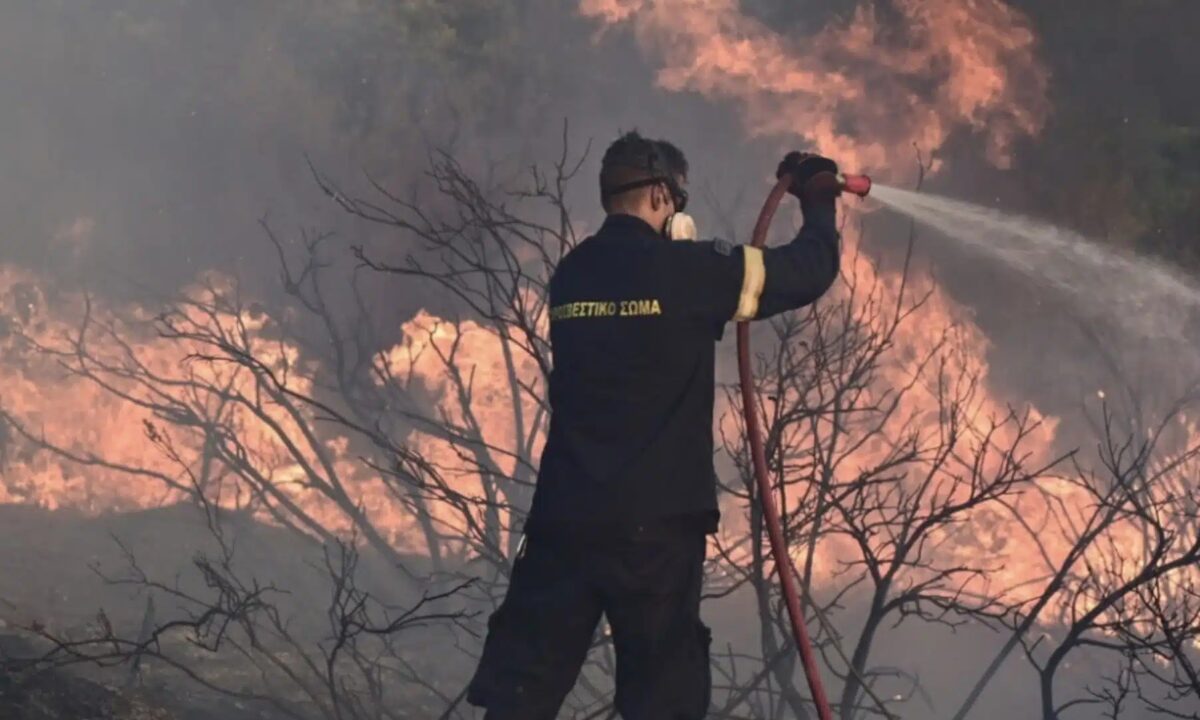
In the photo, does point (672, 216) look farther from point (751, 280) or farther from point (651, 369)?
point (651, 369)

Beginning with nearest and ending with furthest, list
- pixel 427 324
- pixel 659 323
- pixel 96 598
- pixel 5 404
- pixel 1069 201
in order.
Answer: pixel 659 323, pixel 1069 201, pixel 96 598, pixel 427 324, pixel 5 404

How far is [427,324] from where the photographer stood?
11.0 metres

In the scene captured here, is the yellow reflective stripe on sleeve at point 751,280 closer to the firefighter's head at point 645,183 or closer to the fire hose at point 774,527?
the fire hose at point 774,527

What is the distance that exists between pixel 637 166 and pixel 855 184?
26.5 inches

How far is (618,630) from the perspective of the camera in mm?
2738

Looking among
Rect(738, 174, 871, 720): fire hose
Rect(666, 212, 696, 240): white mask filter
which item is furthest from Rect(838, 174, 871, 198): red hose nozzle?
Rect(666, 212, 696, 240): white mask filter

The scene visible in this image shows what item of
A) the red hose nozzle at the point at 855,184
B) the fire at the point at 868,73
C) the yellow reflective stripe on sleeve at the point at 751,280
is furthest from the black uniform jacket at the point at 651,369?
the fire at the point at 868,73

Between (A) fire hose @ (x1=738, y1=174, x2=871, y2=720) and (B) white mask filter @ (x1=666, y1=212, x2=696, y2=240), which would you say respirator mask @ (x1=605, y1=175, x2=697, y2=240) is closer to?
(B) white mask filter @ (x1=666, y1=212, x2=696, y2=240)

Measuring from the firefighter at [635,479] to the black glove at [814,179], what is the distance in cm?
21

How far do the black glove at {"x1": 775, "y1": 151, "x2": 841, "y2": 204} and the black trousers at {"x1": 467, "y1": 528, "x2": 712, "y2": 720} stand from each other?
1.00 meters

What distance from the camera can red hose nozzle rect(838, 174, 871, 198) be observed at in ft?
9.99

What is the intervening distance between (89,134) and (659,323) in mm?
11917

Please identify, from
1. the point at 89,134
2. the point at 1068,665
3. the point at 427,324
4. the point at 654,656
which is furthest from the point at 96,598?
the point at 1068,665

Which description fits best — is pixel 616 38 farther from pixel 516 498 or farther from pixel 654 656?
pixel 654 656
